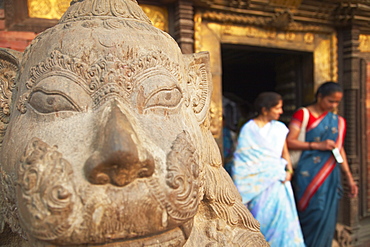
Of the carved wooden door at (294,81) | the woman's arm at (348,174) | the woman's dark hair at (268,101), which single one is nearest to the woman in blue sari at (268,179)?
the woman's dark hair at (268,101)

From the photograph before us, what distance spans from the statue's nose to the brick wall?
1.80 metres

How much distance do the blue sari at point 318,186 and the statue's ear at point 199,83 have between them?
176cm

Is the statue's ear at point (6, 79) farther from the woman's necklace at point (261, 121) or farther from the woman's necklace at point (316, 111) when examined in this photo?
the woman's necklace at point (316, 111)

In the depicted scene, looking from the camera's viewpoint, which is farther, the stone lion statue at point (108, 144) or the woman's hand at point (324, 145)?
the woman's hand at point (324, 145)

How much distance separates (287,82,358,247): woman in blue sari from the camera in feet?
9.48

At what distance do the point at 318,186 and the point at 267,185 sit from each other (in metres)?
0.68

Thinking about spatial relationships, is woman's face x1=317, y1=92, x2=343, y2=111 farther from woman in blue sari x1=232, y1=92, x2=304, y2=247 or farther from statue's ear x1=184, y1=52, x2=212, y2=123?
statue's ear x1=184, y1=52, x2=212, y2=123

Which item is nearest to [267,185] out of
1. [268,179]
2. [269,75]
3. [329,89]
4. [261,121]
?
[268,179]

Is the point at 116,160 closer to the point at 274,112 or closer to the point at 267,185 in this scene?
the point at 267,185

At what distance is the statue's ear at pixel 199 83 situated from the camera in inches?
59.3

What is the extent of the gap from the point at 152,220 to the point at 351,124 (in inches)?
136

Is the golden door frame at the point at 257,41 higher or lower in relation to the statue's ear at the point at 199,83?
higher

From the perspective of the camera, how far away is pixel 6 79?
1.37 m

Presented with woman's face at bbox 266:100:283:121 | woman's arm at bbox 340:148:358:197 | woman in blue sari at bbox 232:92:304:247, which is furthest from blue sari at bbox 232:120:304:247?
woman's arm at bbox 340:148:358:197
